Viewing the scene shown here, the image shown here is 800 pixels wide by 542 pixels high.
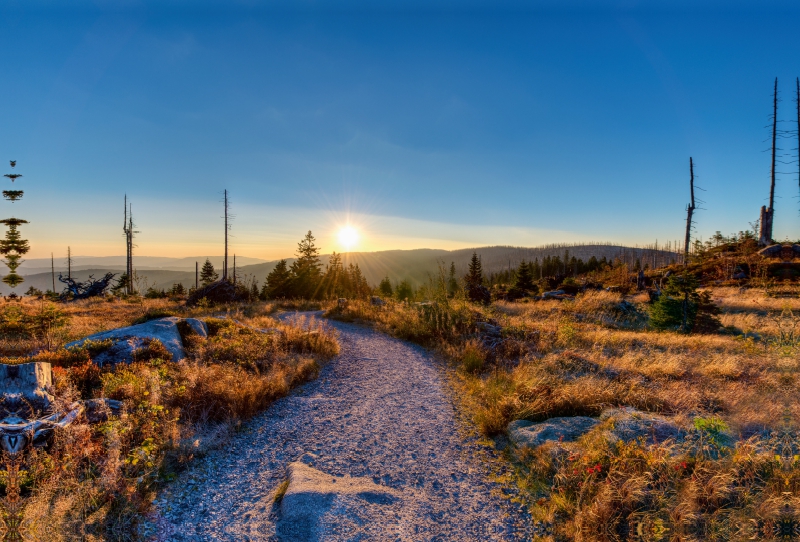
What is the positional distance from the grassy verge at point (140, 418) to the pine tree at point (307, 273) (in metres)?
23.5

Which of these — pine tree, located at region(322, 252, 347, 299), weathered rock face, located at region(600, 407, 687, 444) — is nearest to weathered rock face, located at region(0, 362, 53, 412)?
weathered rock face, located at region(600, 407, 687, 444)

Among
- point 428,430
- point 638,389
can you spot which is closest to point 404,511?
point 428,430

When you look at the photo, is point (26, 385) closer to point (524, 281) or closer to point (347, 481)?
point (347, 481)

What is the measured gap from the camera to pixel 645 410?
532 cm

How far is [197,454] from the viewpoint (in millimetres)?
4453

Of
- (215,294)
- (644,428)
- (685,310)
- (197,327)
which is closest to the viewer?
(644,428)

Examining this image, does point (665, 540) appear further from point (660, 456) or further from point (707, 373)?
point (707, 373)

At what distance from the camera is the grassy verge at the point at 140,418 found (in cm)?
301

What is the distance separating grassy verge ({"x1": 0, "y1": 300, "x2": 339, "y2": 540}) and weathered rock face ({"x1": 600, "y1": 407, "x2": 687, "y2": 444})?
548 centimetres

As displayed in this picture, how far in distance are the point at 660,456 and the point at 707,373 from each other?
17.3 ft

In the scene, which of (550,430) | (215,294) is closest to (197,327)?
(550,430)

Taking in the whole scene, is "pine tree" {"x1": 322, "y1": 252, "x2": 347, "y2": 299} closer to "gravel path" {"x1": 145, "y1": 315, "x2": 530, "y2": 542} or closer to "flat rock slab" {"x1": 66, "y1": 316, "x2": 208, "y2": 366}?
"flat rock slab" {"x1": 66, "y1": 316, "x2": 208, "y2": 366}

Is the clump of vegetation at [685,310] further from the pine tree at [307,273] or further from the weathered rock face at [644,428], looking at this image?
the pine tree at [307,273]

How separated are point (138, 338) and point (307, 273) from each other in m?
28.7
